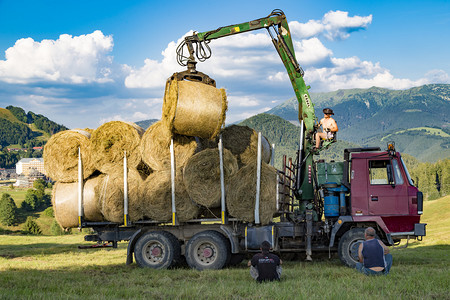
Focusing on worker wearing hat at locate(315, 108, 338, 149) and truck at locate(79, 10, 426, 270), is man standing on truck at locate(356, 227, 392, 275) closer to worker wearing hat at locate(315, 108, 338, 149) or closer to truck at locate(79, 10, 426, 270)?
truck at locate(79, 10, 426, 270)

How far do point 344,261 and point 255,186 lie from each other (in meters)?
2.90

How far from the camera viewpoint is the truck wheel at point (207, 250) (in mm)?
11992

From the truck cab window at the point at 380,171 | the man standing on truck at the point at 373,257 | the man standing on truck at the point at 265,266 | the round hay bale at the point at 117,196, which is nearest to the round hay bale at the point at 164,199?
the round hay bale at the point at 117,196

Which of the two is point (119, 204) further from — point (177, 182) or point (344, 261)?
point (344, 261)

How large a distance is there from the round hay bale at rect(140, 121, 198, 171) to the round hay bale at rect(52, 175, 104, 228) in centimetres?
147

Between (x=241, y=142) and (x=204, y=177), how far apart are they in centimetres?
206

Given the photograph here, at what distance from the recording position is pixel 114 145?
12.5 m

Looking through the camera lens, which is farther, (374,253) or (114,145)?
(114,145)

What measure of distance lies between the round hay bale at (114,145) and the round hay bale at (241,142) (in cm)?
244

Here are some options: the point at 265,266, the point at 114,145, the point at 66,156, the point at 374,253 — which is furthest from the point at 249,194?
the point at 66,156

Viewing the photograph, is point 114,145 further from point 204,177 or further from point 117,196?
point 204,177

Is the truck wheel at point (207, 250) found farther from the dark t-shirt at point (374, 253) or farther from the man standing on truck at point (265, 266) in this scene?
the dark t-shirt at point (374, 253)

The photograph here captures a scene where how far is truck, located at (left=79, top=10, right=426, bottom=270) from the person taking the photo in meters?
11.9

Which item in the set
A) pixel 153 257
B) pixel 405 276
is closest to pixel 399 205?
pixel 405 276
